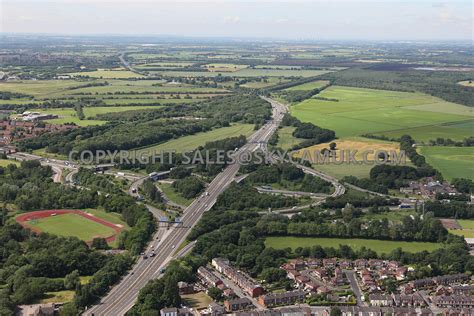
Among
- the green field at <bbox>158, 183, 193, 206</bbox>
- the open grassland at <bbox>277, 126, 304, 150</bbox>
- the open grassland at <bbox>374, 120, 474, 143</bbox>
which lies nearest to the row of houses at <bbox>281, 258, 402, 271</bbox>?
the green field at <bbox>158, 183, 193, 206</bbox>

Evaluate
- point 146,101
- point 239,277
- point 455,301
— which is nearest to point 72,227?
point 239,277

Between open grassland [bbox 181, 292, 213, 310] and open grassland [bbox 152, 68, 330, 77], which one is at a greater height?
open grassland [bbox 152, 68, 330, 77]

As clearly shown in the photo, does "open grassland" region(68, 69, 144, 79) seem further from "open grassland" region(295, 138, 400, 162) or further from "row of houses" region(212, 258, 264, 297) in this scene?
"row of houses" region(212, 258, 264, 297)

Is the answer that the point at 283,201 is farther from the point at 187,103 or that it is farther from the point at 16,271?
the point at 187,103

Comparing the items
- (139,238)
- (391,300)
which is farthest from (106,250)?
(391,300)

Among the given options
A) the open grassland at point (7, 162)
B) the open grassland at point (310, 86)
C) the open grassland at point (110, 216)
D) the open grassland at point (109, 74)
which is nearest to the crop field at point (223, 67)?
the open grassland at point (109, 74)

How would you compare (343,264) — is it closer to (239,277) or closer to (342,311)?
(342,311)

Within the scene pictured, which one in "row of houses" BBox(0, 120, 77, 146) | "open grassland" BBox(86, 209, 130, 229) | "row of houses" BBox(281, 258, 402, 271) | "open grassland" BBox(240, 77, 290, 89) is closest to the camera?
"row of houses" BBox(281, 258, 402, 271)
